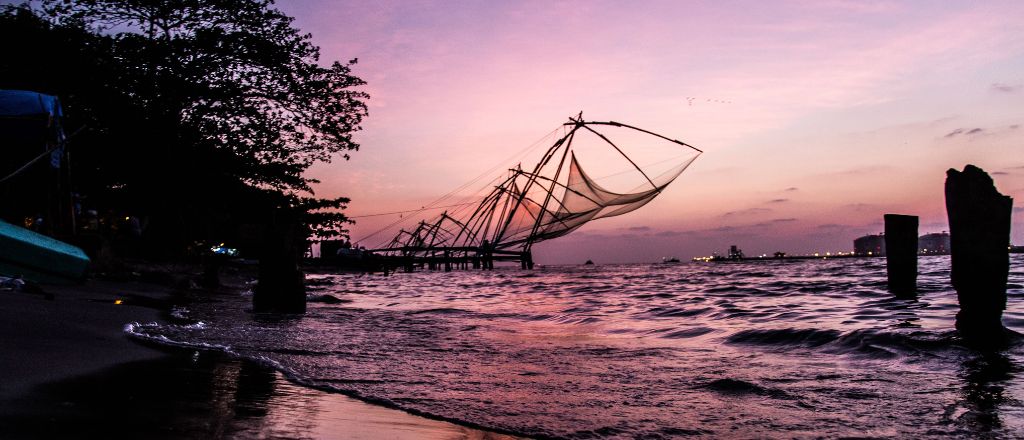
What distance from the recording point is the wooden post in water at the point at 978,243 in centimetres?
737

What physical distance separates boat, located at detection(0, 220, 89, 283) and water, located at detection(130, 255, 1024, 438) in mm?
1389

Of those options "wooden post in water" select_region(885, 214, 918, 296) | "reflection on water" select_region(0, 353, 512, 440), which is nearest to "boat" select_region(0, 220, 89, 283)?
"reflection on water" select_region(0, 353, 512, 440)

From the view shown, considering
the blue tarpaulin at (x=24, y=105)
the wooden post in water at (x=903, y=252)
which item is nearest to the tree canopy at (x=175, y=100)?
the blue tarpaulin at (x=24, y=105)

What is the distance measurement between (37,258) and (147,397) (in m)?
5.28

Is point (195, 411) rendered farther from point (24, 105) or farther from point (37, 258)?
point (24, 105)

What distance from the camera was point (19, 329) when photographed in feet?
12.1

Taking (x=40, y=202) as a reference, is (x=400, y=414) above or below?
below

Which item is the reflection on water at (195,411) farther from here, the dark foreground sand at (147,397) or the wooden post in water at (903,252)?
the wooden post in water at (903,252)

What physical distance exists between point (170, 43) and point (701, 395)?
16126 millimetres

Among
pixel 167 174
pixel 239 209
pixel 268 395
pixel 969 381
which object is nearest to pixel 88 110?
pixel 167 174

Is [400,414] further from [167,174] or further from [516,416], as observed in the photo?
[167,174]

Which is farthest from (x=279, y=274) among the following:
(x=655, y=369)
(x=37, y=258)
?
(x=655, y=369)

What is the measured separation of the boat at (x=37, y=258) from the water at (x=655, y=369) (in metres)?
1.39

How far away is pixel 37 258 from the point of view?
22.7ft
